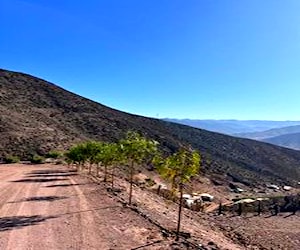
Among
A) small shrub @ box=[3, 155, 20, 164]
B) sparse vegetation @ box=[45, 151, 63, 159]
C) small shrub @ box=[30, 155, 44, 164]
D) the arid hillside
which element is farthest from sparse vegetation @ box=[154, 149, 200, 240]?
the arid hillside

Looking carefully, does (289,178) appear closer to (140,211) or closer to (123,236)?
(140,211)

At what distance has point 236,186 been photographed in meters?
101

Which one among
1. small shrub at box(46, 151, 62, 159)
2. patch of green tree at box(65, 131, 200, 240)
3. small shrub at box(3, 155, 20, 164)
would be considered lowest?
small shrub at box(3, 155, 20, 164)

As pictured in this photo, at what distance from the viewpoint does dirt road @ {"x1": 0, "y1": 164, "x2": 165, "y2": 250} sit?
809 inches

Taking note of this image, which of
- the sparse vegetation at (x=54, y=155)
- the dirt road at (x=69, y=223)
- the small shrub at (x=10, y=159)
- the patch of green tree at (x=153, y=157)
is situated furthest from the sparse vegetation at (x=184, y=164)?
the sparse vegetation at (x=54, y=155)

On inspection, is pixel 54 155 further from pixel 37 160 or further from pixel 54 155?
pixel 37 160

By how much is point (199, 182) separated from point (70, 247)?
75.5 meters

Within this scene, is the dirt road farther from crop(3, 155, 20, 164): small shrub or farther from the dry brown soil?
crop(3, 155, 20, 164): small shrub

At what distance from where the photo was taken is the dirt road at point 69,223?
67.4 ft

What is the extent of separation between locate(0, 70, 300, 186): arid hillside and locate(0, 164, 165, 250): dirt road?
60154 mm

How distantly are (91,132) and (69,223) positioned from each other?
87688 mm

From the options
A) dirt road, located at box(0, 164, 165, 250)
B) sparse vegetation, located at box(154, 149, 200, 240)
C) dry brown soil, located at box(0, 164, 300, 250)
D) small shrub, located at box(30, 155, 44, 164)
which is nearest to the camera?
dirt road, located at box(0, 164, 165, 250)

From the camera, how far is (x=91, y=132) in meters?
112

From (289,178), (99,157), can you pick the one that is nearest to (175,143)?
(289,178)
